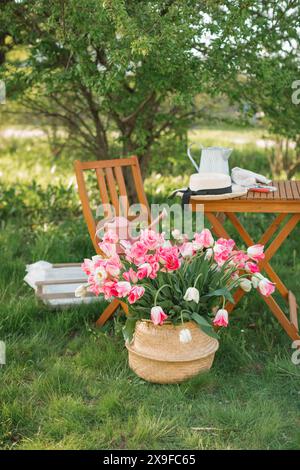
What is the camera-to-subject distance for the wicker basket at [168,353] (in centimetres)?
315

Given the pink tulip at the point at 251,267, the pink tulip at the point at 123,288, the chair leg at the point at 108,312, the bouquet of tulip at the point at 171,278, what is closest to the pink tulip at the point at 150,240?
the bouquet of tulip at the point at 171,278

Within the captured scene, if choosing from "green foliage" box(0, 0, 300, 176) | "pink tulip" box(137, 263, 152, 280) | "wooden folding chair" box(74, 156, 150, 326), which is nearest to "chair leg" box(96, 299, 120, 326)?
"wooden folding chair" box(74, 156, 150, 326)

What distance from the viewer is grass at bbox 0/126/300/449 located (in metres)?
2.78

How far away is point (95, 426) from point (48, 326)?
1.12 m

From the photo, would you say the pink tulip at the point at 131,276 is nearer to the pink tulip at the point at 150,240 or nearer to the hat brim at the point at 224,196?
the pink tulip at the point at 150,240

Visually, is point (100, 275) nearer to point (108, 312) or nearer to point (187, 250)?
point (187, 250)

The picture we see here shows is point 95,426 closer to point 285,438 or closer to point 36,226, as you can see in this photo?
point 285,438

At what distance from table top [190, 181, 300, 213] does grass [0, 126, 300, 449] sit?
31.0 inches

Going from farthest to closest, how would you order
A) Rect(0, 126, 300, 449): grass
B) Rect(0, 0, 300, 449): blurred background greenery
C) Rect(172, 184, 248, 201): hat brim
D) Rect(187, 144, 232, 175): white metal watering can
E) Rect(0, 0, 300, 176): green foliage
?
Rect(0, 0, 300, 176): green foliage < Rect(187, 144, 232, 175): white metal watering can < Rect(172, 184, 248, 201): hat brim < Rect(0, 0, 300, 449): blurred background greenery < Rect(0, 126, 300, 449): grass

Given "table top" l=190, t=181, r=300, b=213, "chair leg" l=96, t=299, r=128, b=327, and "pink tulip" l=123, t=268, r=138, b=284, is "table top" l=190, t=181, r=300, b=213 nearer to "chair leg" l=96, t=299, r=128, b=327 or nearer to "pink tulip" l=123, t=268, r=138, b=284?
"pink tulip" l=123, t=268, r=138, b=284

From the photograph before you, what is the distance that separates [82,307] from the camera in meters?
4.05

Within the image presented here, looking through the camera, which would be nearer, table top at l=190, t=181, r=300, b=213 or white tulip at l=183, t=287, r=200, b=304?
white tulip at l=183, t=287, r=200, b=304

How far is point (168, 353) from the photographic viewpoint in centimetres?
315

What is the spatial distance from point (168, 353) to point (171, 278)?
39 cm
